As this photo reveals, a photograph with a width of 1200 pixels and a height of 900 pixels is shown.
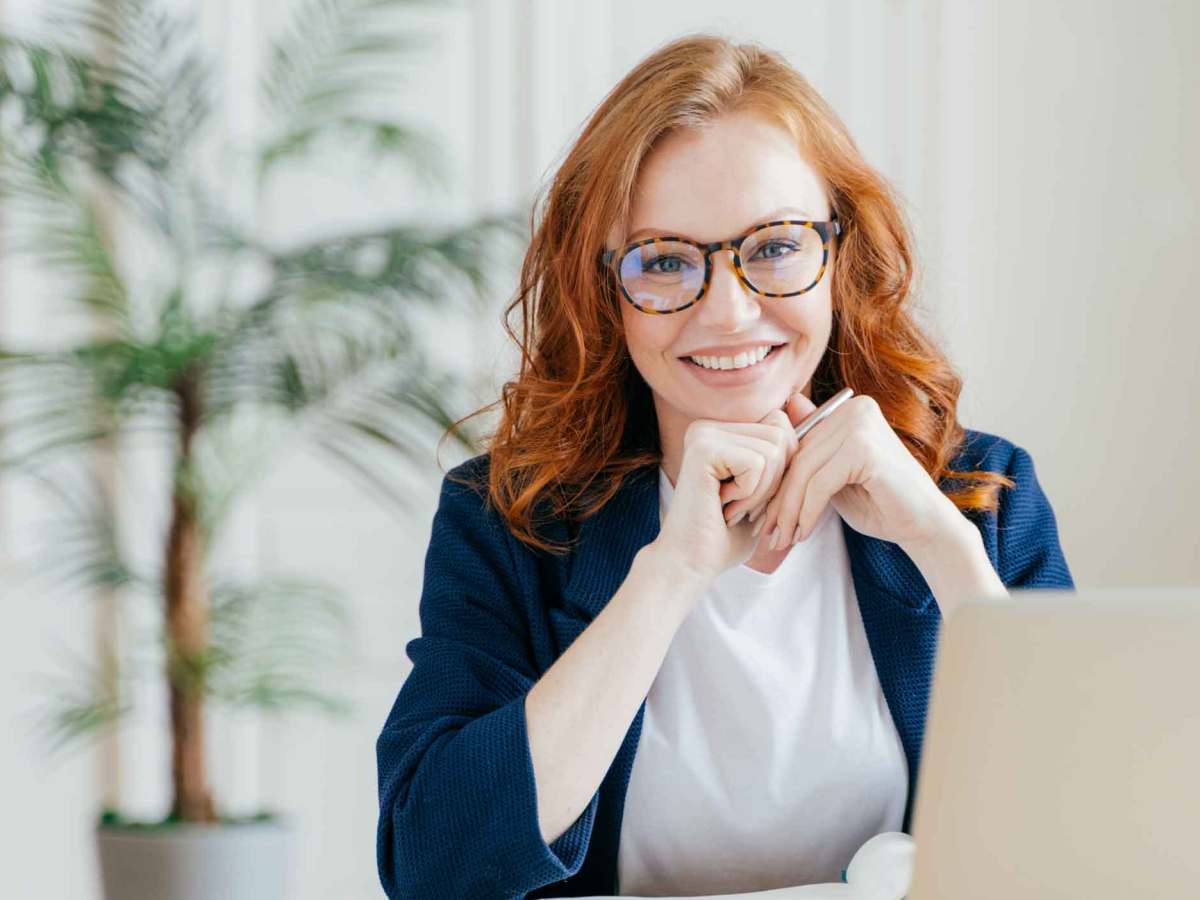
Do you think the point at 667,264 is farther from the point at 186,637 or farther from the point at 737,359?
the point at 186,637

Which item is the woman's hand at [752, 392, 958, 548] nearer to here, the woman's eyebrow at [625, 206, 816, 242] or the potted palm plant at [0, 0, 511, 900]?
the woman's eyebrow at [625, 206, 816, 242]

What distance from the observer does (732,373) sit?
1424 millimetres

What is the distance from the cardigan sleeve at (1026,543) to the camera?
148cm

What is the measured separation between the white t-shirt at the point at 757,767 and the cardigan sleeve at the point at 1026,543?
174mm

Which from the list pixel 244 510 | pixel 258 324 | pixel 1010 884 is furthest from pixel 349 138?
pixel 1010 884

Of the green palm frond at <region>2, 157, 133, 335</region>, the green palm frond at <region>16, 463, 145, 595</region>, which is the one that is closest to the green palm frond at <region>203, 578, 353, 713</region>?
the green palm frond at <region>16, 463, 145, 595</region>

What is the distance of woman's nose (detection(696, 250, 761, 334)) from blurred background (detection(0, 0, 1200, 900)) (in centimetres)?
135

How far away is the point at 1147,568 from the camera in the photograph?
290cm

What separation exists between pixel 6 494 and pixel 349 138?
1051mm

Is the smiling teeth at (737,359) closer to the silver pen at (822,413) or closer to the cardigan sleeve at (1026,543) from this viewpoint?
the silver pen at (822,413)

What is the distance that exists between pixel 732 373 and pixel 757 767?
366 millimetres

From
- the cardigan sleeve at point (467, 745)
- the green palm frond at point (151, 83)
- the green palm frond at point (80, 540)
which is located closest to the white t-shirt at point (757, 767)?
the cardigan sleeve at point (467, 745)

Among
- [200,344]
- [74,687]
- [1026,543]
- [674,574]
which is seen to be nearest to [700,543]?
[674,574]

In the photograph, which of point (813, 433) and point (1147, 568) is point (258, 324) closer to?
point (813, 433)
